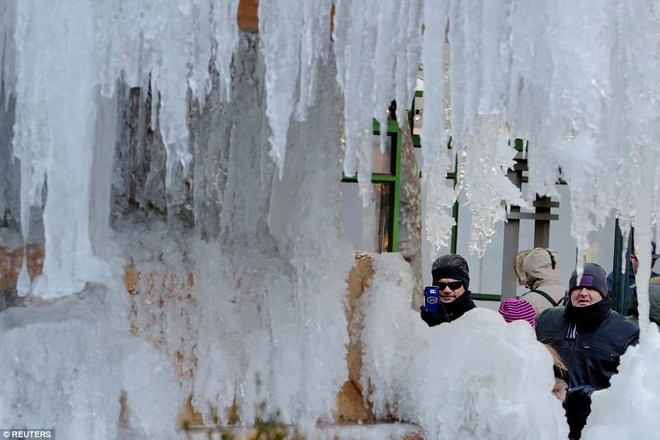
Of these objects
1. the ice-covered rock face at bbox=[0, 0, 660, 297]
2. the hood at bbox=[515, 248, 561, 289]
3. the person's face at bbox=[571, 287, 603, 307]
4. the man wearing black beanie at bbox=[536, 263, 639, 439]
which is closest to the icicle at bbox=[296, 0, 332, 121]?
the ice-covered rock face at bbox=[0, 0, 660, 297]

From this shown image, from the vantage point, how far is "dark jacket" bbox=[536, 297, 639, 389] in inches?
181

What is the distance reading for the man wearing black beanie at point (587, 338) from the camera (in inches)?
181

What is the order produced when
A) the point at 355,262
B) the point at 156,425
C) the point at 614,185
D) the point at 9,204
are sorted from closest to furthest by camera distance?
1. the point at 614,185
2. the point at 156,425
3. the point at 9,204
4. the point at 355,262

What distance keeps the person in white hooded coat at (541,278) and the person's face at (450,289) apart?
52cm

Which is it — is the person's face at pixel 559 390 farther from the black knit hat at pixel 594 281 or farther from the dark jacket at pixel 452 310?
the dark jacket at pixel 452 310

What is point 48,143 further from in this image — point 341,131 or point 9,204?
point 341,131

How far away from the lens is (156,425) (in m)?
4.13

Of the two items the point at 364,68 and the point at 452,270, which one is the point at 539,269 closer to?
the point at 452,270

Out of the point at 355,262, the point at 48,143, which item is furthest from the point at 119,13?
the point at 355,262

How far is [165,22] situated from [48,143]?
63cm

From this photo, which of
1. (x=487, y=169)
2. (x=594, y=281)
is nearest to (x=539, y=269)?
(x=487, y=169)

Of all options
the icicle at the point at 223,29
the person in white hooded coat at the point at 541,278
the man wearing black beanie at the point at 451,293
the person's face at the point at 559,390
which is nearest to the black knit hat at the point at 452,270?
the man wearing black beanie at the point at 451,293

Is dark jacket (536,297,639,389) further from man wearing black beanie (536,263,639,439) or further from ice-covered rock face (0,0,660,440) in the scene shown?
ice-covered rock face (0,0,660,440)

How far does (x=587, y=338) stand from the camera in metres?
4.68
